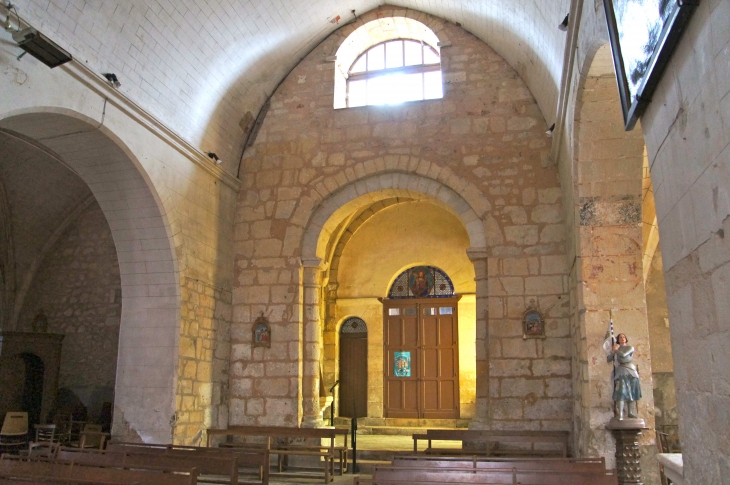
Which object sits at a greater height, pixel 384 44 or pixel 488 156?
pixel 384 44

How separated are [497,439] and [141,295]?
15.5 feet

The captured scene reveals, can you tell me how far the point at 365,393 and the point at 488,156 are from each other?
16.6 feet

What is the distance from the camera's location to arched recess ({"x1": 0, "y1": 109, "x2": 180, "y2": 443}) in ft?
24.0

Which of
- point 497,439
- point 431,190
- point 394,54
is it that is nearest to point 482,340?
point 497,439

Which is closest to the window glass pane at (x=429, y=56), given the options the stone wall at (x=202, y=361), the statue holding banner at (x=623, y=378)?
the stone wall at (x=202, y=361)

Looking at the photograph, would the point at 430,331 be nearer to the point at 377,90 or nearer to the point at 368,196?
the point at 368,196

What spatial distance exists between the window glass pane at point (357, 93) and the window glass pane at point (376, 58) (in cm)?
32

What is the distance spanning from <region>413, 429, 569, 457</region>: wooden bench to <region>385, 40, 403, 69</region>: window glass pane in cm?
571

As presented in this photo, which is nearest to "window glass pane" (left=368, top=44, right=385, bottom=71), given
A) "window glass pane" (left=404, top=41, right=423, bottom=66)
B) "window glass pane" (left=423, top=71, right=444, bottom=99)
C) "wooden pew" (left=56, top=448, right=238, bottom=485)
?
"window glass pane" (left=404, top=41, right=423, bottom=66)

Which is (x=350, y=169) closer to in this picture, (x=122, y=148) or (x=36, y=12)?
(x=122, y=148)

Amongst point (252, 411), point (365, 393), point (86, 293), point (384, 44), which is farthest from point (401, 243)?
point (86, 293)

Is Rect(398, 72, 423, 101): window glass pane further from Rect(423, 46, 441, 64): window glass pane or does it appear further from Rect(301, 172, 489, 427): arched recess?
Rect(301, 172, 489, 427): arched recess

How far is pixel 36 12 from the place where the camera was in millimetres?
5469

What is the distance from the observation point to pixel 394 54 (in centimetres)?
Answer: 1006
